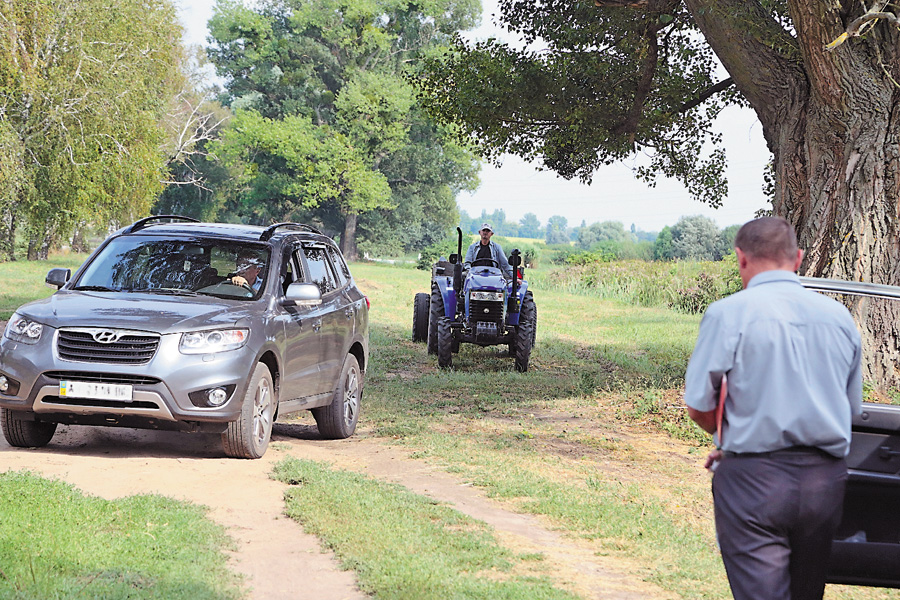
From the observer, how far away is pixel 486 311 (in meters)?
15.8

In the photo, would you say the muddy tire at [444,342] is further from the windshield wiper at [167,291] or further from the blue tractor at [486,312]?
the windshield wiper at [167,291]

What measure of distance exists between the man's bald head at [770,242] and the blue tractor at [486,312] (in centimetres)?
1183

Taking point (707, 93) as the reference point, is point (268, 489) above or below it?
below

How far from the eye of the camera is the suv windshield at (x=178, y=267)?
888cm

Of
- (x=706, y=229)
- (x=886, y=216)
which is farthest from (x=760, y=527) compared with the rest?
(x=706, y=229)

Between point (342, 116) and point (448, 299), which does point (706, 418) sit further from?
point (342, 116)

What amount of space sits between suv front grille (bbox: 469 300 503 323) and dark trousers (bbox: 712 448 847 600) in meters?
12.1

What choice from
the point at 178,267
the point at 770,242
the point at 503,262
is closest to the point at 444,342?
the point at 503,262

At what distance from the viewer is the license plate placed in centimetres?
764

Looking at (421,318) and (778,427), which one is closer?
(778,427)

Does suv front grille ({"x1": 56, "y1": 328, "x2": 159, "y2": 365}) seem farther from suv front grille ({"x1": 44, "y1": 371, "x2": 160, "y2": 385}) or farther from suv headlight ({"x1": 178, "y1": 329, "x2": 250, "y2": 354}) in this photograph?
suv headlight ({"x1": 178, "y1": 329, "x2": 250, "y2": 354})

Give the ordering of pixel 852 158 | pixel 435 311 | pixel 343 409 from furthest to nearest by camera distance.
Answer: pixel 435 311
pixel 852 158
pixel 343 409

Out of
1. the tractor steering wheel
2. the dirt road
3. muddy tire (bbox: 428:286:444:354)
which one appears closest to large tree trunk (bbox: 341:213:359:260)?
muddy tire (bbox: 428:286:444:354)

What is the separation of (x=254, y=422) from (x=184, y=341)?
0.90 metres
